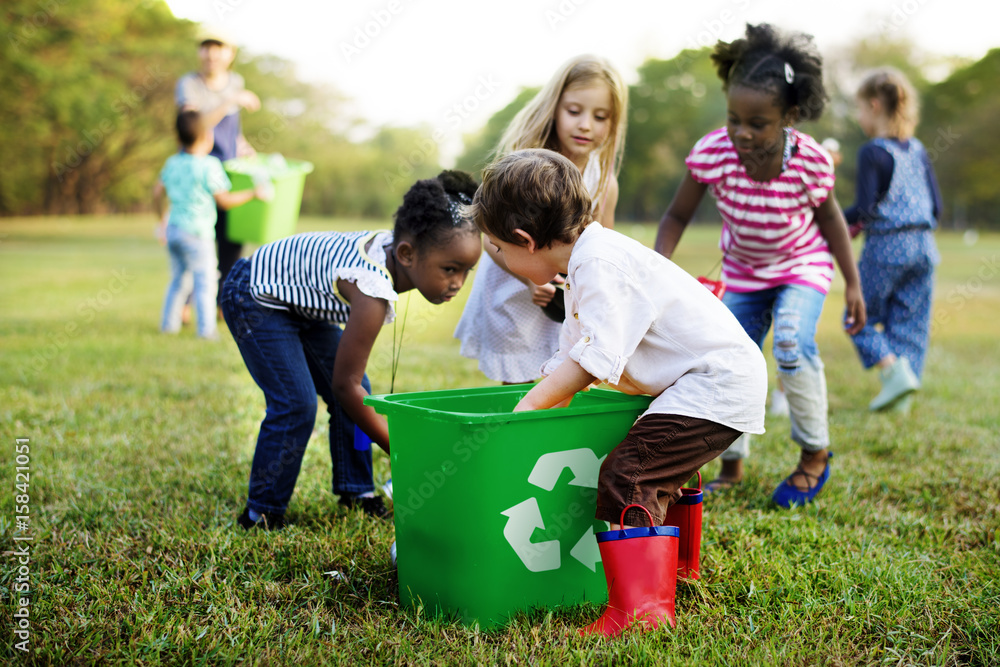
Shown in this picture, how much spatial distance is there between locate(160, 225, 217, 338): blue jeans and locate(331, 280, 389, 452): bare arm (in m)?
4.21

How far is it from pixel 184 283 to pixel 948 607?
18.4 feet

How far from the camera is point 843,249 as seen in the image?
2.70 metres

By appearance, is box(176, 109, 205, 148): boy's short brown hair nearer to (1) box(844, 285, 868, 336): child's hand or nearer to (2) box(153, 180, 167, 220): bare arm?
(2) box(153, 180, 167, 220): bare arm

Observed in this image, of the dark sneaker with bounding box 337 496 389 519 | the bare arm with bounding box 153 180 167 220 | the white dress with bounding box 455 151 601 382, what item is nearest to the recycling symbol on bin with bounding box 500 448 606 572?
the dark sneaker with bounding box 337 496 389 519

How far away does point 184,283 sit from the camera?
6078 mm

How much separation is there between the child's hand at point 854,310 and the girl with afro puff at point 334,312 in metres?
1.44

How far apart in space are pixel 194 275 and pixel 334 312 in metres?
4.15

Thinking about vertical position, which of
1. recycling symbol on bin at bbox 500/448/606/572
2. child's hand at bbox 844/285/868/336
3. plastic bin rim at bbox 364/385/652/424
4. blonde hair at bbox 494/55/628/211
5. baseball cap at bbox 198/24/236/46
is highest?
baseball cap at bbox 198/24/236/46

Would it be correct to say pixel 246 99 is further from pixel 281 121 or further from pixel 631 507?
pixel 281 121

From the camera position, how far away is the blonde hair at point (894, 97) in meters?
4.33

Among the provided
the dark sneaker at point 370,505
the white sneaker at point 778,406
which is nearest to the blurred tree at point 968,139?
the white sneaker at point 778,406

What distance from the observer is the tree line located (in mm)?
22453

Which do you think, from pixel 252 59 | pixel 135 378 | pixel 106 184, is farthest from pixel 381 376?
pixel 252 59

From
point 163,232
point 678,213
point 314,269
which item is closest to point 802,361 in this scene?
point 678,213
